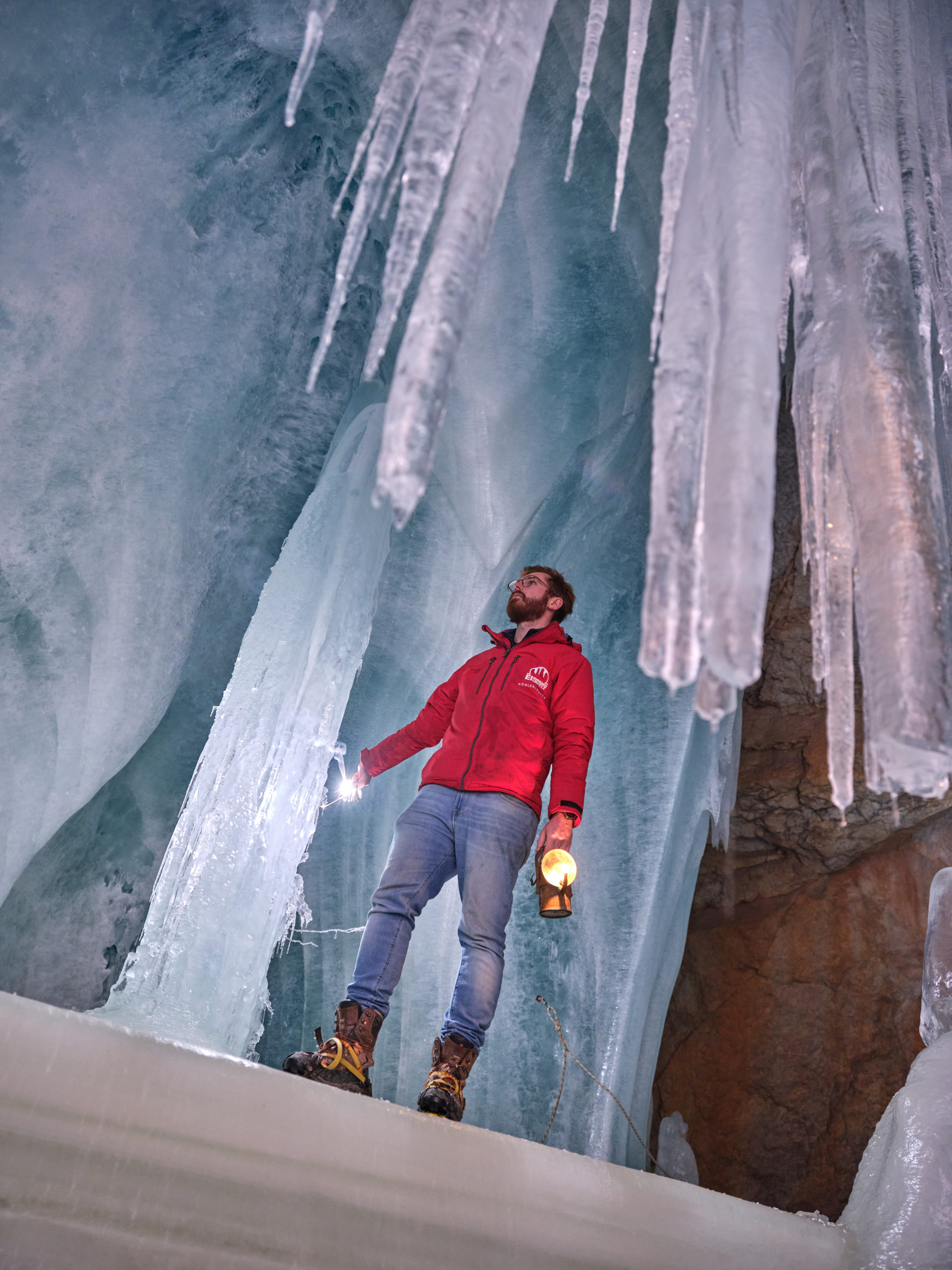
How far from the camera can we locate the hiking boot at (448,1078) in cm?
151

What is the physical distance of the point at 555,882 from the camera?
1722 millimetres

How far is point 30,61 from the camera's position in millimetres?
2338

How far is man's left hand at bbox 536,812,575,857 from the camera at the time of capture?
1.77 meters

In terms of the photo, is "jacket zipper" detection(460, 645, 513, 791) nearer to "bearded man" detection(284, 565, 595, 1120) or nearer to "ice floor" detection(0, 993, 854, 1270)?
"bearded man" detection(284, 565, 595, 1120)

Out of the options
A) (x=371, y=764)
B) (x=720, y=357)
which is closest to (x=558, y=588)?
(x=371, y=764)

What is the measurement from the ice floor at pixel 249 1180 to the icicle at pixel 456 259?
2.36 feet

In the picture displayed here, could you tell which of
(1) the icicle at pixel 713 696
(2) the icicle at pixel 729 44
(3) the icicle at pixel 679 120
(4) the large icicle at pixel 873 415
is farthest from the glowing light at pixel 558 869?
(2) the icicle at pixel 729 44

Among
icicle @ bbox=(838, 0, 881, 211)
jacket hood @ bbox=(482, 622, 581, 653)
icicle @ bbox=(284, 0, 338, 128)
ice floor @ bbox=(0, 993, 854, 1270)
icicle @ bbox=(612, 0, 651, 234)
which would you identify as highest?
icicle @ bbox=(838, 0, 881, 211)

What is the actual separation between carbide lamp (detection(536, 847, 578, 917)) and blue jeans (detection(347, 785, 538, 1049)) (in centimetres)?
8

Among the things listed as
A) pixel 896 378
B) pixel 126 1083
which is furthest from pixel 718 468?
pixel 126 1083

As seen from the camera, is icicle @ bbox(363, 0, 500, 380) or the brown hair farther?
the brown hair

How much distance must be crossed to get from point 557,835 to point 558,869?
67mm

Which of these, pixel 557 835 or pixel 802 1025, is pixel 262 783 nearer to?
→ pixel 557 835

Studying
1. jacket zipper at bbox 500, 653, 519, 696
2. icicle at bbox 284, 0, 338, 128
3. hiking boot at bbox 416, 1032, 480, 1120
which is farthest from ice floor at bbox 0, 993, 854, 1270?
icicle at bbox 284, 0, 338, 128
